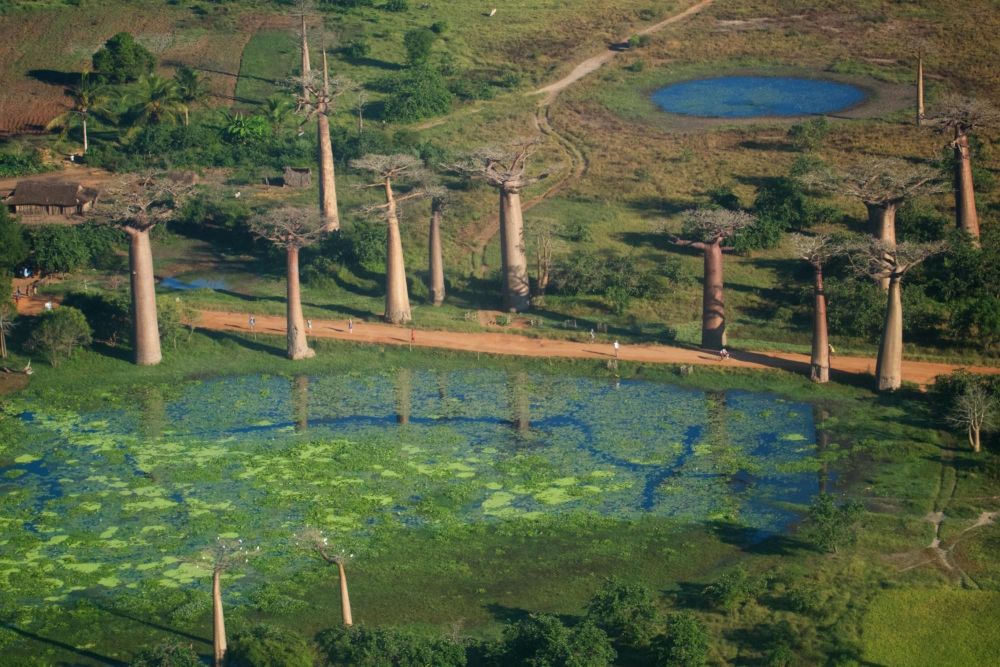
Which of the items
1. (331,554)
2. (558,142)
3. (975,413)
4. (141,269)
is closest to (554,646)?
(331,554)

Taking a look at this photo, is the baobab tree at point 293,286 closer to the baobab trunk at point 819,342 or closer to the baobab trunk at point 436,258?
the baobab trunk at point 436,258

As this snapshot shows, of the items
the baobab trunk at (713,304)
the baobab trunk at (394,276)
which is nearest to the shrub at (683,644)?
the baobab trunk at (713,304)

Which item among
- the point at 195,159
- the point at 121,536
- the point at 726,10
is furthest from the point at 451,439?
the point at 726,10

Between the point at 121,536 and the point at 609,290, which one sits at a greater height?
the point at 609,290

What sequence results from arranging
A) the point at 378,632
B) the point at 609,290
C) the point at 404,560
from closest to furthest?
the point at 378,632
the point at 404,560
the point at 609,290

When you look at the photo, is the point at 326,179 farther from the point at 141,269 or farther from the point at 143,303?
the point at 143,303

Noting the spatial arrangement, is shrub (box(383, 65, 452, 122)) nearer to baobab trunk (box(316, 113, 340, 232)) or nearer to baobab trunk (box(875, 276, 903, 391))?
baobab trunk (box(316, 113, 340, 232))

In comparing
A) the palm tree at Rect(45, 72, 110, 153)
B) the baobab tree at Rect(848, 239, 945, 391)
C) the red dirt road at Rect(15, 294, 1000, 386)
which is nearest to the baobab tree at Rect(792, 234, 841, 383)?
the red dirt road at Rect(15, 294, 1000, 386)

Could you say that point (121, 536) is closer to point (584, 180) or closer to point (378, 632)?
point (378, 632)
